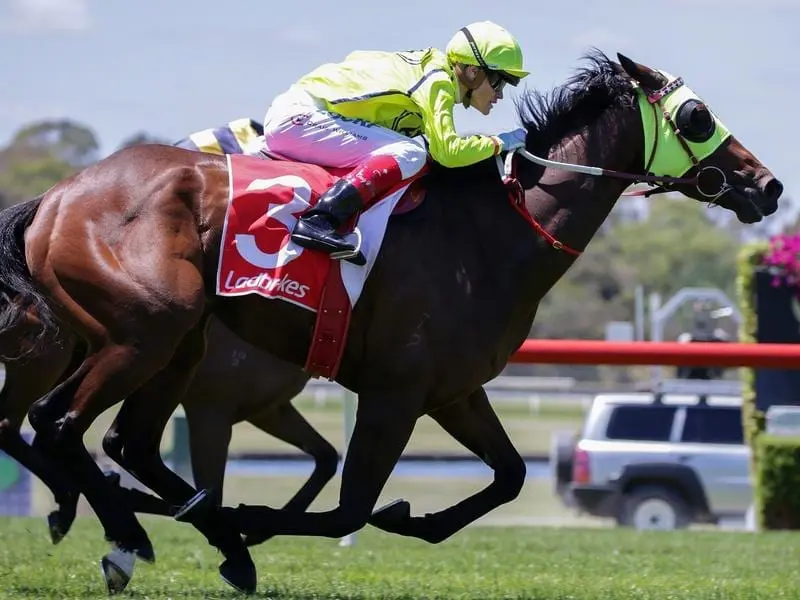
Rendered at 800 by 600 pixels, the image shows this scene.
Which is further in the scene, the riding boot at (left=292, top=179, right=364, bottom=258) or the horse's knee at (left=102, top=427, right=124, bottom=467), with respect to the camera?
the horse's knee at (left=102, top=427, right=124, bottom=467)

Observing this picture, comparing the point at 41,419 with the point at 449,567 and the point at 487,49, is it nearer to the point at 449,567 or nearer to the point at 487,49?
the point at 487,49

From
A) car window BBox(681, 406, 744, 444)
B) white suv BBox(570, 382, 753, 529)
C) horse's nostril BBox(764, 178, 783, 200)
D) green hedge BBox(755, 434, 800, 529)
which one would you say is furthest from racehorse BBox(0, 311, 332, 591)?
car window BBox(681, 406, 744, 444)

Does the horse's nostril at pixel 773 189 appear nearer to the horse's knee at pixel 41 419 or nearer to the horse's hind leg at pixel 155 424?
the horse's hind leg at pixel 155 424

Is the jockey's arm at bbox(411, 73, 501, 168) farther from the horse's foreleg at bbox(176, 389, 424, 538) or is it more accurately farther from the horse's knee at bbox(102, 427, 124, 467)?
the horse's knee at bbox(102, 427, 124, 467)

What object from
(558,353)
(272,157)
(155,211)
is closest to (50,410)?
(155,211)

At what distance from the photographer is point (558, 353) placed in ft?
29.6

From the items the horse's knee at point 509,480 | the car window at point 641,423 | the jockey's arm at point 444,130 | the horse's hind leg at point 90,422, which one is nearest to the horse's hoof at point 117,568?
the horse's hind leg at point 90,422

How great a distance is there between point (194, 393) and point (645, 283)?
6221 centimetres

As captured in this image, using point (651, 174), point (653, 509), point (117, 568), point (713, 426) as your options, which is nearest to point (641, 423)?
point (713, 426)

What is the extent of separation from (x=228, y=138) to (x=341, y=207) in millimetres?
2837

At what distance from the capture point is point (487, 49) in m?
5.96

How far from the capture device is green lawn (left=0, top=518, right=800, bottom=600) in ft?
20.0

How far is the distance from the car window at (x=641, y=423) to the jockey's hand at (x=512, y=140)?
9.16m

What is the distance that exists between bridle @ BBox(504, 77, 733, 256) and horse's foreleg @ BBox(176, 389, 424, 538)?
0.96 m
